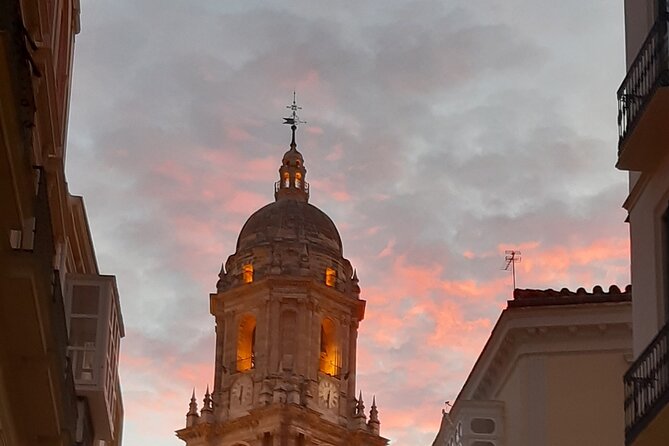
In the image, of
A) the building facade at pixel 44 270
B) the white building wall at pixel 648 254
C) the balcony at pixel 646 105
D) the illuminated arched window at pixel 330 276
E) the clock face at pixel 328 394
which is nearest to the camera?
the building facade at pixel 44 270

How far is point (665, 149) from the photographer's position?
65.1ft

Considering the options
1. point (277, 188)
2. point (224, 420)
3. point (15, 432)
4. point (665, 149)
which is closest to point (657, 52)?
point (665, 149)

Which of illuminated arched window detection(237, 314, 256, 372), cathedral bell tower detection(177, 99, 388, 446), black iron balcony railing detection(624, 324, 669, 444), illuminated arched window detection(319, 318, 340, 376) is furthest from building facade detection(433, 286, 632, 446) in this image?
illuminated arched window detection(319, 318, 340, 376)

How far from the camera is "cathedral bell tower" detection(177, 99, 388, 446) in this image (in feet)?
224

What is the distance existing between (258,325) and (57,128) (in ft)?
153

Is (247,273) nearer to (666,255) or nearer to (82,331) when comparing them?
(82,331)

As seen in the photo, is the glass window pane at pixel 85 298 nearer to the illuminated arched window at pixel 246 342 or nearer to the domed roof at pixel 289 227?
the illuminated arched window at pixel 246 342

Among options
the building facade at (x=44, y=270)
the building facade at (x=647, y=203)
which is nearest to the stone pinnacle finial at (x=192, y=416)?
the building facade at (x=44, y=270)

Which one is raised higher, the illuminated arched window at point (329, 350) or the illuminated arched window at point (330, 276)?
the illuminated arched window at point (330, 276)

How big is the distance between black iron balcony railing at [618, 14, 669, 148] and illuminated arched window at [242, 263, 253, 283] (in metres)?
51.1

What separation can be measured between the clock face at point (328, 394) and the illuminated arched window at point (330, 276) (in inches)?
152

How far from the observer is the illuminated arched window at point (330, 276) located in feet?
235

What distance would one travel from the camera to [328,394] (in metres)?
70.2

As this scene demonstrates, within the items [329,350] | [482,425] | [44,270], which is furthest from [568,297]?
[329,350]
